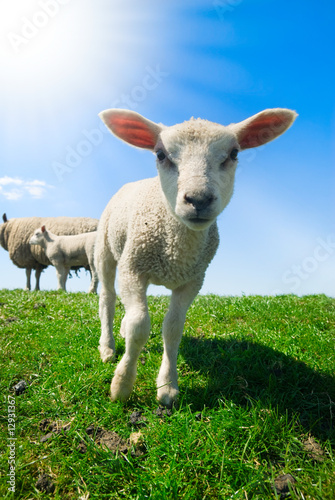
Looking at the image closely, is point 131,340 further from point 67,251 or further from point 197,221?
point 67,251

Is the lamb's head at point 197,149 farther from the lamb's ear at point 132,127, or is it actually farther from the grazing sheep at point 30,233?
the grazing sheep at point 30,233

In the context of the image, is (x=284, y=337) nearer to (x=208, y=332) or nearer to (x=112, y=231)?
(x=208, y=332)

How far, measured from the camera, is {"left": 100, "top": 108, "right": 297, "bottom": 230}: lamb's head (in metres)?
2.59

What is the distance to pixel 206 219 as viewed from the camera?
2637mm

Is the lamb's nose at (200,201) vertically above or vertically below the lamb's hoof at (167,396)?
above

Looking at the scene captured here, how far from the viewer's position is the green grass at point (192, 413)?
2328mm

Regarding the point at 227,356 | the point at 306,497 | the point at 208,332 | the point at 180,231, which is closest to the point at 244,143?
the point at 180,231

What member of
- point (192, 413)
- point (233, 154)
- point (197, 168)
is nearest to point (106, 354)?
point (192, 413)

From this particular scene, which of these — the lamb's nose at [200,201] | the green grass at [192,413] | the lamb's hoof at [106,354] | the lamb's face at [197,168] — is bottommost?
the green grass at [192,413]

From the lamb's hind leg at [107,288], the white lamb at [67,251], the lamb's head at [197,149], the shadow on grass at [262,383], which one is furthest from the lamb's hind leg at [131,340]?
the white lamb at [67,251]

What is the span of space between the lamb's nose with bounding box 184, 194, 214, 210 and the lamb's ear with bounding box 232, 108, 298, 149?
0.98m

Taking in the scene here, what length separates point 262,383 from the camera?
3359 mm

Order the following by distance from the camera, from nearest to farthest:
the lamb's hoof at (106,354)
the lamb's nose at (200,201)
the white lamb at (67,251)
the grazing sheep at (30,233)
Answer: the lamb's nose at (200,201)
the lamb's hoof at (106,354)
the white lamb at (67,251)
the grazing sheep at (30,233)

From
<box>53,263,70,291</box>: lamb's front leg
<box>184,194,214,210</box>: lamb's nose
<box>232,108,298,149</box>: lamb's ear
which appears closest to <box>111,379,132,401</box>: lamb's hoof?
<box>184,194,214,210</box>: lamb's nose
